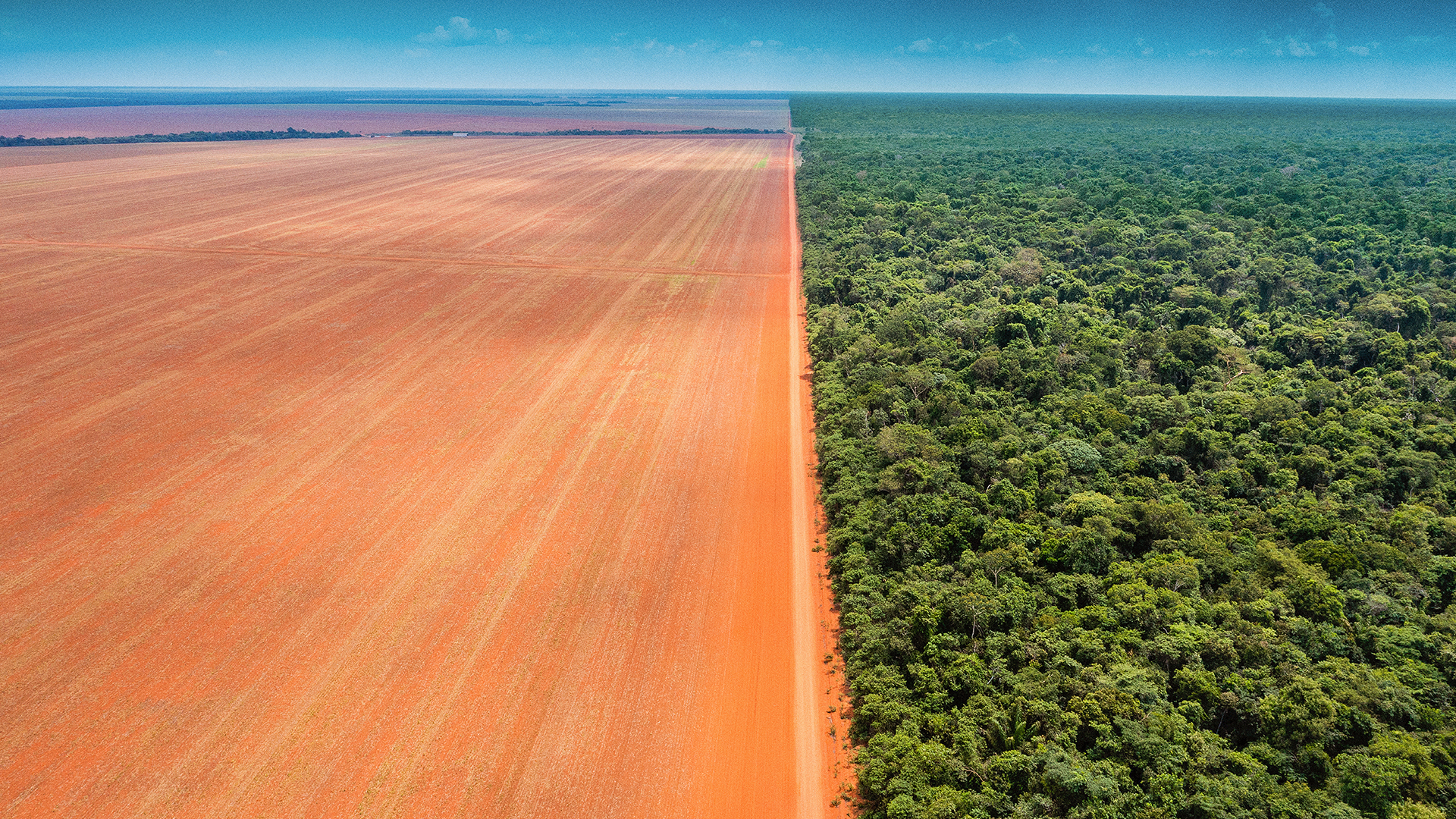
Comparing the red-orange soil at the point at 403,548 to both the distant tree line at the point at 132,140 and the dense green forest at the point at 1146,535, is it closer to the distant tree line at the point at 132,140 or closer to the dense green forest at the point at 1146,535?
the dense green forest at the point at 1146,535

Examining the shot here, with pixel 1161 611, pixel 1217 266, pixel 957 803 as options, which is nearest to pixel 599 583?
pixel 957 803

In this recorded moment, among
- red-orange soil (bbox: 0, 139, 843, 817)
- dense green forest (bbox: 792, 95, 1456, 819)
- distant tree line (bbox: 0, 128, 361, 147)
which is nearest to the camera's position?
dense green forest (bbox: 792, 95, 1456, 819)

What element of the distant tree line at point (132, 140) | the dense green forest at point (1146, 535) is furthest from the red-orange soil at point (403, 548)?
the distant tree line at point (132, 140)

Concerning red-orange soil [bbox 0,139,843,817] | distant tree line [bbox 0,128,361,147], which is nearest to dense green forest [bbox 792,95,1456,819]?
red-orange soil [bbox 0,139,843,817]

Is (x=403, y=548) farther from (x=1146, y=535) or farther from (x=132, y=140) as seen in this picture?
(x=132, y=140)

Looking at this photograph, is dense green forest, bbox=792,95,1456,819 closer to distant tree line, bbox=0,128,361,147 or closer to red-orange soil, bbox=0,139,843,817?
red-orange soil, bbox=0,139,843,817

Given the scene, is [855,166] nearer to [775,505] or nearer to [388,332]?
[388,332]
